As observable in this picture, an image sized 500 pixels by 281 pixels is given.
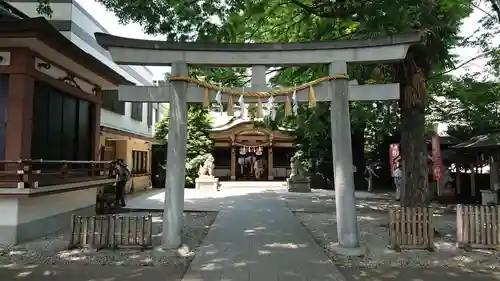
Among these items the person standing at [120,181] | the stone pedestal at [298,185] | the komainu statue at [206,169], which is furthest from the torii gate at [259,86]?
the komainu statue at [206,169]

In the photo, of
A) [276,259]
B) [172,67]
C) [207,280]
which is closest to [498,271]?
[276,259]

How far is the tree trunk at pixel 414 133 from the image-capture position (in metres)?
10.1

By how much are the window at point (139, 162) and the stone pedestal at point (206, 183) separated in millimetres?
3464

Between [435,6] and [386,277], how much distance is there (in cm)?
628

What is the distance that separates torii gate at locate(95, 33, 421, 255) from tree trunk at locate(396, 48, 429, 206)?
91.2 inches

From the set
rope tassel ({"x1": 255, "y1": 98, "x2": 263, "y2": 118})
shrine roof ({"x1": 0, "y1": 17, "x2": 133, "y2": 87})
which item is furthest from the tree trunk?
shrine roof ({"x1": 0, "y1": 17, "x2": 133, "y2": 87})

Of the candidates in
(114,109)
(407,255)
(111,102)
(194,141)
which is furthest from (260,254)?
(194,141)

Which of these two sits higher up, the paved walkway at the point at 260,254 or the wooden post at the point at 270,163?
the wooden post at the point at 270,163

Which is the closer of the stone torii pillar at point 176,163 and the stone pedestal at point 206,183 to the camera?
the stone torii pillar at point 176,163

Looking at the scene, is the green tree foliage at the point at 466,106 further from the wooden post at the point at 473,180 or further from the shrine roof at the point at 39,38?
the shrine roof at the point at 39,38

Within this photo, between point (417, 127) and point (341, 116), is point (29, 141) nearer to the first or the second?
point (341, 116)

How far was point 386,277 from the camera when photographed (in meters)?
6.49

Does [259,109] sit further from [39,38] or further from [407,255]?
[39,38]

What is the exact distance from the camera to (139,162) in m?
24.0
